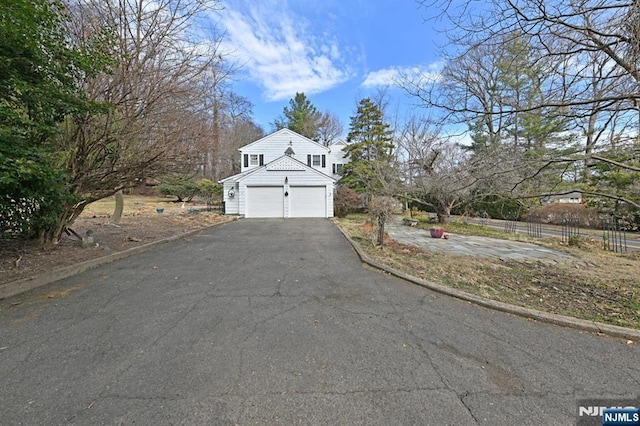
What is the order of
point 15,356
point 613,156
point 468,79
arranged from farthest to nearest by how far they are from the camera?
point 468,79
point 613,156
point 15,356

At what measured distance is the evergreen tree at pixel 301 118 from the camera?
3766cm

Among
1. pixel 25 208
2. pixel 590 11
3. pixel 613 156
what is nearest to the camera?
pixel 590 11

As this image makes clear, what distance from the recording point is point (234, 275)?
17.7 ft

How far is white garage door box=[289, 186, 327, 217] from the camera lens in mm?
18188

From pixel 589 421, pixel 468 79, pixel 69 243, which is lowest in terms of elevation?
pixel 589 421

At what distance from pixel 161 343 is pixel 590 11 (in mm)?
6461

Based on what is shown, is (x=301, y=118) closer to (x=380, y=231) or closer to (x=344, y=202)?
(x=344, y=202)

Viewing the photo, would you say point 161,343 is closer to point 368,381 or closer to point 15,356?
point 15,356

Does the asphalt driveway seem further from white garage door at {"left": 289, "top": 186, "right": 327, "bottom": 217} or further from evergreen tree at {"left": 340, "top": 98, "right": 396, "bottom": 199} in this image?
evergreen tree at {"left": 340, "top": 98, "right": 396, "bottom": 199}

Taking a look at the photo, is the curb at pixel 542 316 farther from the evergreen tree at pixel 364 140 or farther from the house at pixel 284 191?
the evergreen tree at pixel 364 140

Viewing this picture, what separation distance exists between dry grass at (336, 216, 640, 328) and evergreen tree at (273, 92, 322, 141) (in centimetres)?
3235

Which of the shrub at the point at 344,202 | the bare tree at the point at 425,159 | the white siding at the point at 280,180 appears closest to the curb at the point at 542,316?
the bare tree at the point at 425,159

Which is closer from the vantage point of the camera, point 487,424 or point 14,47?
point 487,424

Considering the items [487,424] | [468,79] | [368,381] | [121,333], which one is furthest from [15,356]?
[468,79]
